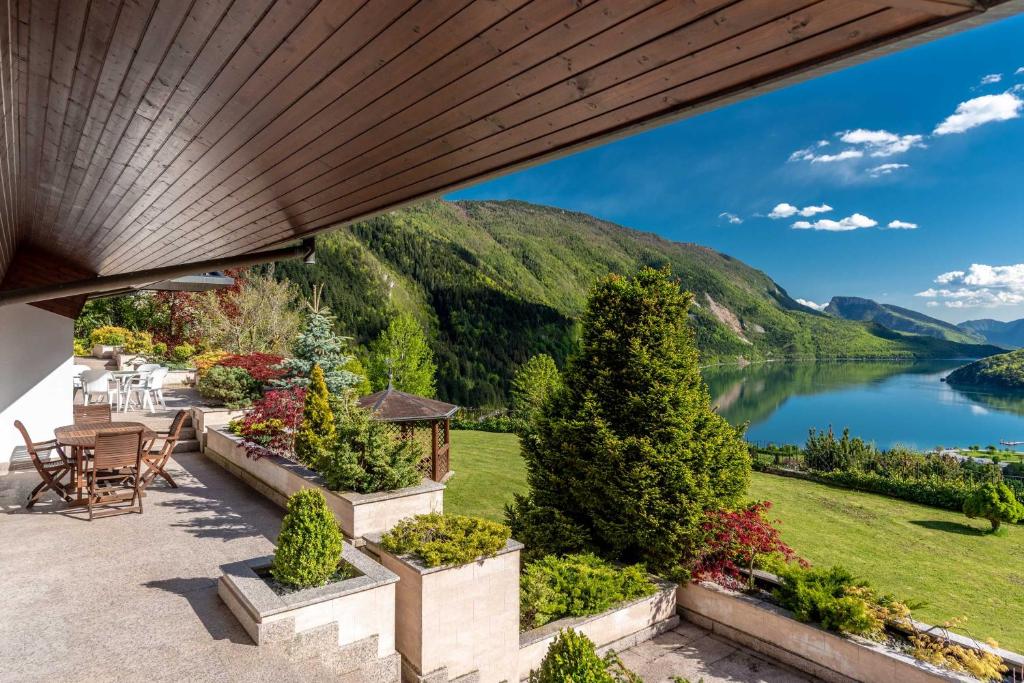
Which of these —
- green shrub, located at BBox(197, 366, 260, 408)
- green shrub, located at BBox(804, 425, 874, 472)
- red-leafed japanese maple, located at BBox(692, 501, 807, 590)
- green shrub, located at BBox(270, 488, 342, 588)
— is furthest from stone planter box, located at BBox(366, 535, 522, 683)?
green shrub, located at BBox(804, 425, 874, 472)

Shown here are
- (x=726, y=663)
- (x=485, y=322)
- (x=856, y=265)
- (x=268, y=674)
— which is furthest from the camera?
(x=856, y=265)

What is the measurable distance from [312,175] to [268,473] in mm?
4950

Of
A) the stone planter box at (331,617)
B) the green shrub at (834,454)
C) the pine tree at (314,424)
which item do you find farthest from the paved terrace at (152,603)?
the green shrub at (834,454)

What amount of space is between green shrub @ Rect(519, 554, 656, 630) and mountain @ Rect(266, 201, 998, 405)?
10.0ft

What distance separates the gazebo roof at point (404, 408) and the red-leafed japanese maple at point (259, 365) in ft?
5.72

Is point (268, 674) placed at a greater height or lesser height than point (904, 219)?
lesser

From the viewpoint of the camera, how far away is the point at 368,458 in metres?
5.57

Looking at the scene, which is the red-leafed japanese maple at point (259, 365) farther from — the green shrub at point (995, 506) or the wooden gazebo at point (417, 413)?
the green shrub at point (995, 506)

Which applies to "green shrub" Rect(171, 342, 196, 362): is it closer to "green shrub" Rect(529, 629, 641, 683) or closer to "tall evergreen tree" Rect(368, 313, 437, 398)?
"tall evergreen tree" Rect(368, 313, 437, 398)

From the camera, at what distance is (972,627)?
7.60 meters

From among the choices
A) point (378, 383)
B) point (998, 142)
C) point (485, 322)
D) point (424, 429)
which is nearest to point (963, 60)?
point (998, 142)

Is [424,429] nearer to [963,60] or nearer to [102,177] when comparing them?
[102,177]

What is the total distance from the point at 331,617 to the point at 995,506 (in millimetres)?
16257

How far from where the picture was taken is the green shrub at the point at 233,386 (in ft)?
34.7
